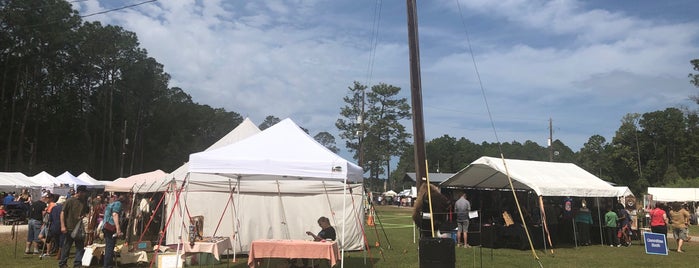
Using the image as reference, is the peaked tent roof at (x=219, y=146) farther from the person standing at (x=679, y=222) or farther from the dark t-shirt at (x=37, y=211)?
the person standing at (x=679, y=222)

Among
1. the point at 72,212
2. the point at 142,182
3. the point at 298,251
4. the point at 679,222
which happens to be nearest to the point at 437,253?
the point at 298,251

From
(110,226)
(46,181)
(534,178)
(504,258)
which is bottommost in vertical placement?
(504,258)

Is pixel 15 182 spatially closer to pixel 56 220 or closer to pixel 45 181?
pixel 45 181

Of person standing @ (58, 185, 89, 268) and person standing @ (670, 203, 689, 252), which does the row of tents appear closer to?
person standing @ (58, 185, 89, 268)

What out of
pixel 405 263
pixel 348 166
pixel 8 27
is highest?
pixel 8 27

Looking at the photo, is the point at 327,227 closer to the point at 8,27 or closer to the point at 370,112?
the point at 8,27

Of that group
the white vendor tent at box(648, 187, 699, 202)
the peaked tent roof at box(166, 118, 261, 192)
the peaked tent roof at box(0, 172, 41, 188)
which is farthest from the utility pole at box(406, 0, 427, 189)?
the white vendor tent at box(648, 187, 699, 202)

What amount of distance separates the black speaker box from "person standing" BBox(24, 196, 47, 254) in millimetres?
9876

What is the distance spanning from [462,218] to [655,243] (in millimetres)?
5094

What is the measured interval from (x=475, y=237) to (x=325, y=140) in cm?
8017

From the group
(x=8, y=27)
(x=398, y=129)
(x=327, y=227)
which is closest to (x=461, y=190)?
(x=327, y=227)

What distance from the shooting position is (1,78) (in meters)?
46.2

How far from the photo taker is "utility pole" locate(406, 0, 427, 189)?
10.0 metres

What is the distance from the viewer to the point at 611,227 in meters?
18.3
